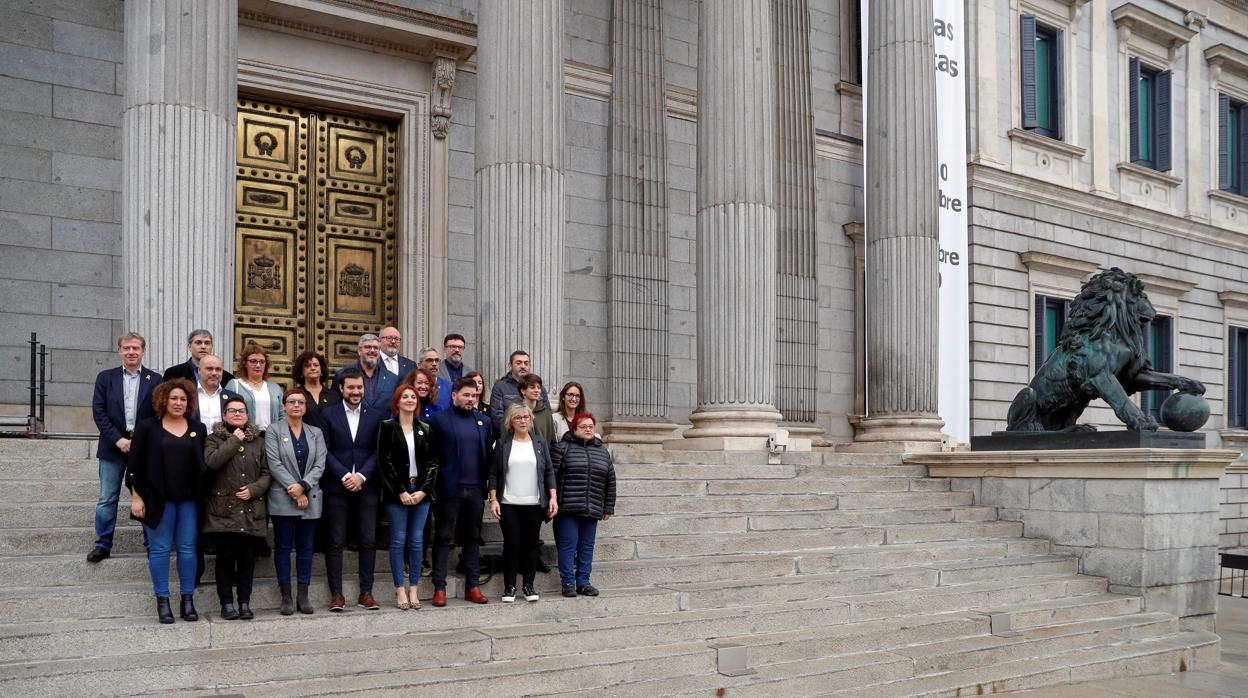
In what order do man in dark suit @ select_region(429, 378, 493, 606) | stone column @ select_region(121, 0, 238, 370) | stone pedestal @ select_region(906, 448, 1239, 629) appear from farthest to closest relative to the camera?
stone pedestal @ select_region(906, 448, 1239, 629)
stone column @ select_region(121, 0, 238, 370)
man in dark suit @ select_region(429, 378, 493, 606)

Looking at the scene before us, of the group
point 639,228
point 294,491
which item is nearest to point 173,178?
point 294,491

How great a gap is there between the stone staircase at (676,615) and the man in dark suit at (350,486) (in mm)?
260

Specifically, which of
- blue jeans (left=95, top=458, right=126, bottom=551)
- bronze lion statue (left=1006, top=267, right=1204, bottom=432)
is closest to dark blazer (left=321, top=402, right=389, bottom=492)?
blue jeans (left=95, top=458, right=126, bottom=551)

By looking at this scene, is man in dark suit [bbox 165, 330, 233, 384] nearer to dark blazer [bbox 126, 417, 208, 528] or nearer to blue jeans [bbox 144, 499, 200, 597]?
dark blazer [bbox 126, 417, 208, 528]

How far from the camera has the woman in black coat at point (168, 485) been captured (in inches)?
300

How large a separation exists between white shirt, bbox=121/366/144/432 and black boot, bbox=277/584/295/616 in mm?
1819

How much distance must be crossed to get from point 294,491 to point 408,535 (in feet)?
3.63

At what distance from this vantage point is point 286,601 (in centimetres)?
811

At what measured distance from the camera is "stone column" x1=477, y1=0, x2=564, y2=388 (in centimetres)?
1219

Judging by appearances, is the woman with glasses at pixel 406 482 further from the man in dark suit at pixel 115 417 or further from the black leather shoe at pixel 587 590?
the man in dark suit at pixel 115 417

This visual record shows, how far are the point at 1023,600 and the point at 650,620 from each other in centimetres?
485

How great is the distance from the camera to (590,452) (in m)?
9.46

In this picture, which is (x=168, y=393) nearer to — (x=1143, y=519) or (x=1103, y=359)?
(x=1143, y=519)

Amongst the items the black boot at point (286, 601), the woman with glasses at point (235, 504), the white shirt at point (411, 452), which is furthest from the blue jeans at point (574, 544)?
the woman with glasses at point (235, 504)
